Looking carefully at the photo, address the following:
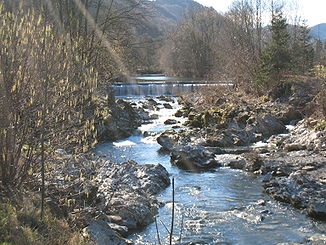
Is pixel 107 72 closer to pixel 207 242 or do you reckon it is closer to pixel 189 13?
pixel 207 242

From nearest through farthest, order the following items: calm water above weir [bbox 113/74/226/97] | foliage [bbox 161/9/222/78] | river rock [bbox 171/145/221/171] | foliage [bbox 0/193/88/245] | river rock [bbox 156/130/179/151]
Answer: foliage [bbox 0/193/88/245], river rock [bbox 171/145/221/171], river rock [bbox 156/130/179/151], calm water above weir [bbox 113/74/226/97], foliage [bbox 161/9/222/78]

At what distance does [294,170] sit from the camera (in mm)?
10461

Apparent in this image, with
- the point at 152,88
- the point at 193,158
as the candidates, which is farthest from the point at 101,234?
the point at 152,88

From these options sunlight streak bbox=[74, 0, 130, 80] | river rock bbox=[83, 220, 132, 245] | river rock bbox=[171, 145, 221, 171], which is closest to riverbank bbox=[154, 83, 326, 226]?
river rock bbox=[171, 145, 221, 171]

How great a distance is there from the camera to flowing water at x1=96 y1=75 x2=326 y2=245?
6902mm

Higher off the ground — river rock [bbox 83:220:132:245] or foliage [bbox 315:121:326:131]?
foliage [bbox 315:121:326:131]

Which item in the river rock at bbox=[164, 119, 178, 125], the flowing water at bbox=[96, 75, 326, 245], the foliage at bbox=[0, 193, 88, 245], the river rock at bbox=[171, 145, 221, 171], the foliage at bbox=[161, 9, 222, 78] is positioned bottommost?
the flowing water at bbox=[96, 75, 326, 245]

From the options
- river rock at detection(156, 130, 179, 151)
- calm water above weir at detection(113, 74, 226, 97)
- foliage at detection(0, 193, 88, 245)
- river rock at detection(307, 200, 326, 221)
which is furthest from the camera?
calm water above weir at detection(113, 74, 226, 97)

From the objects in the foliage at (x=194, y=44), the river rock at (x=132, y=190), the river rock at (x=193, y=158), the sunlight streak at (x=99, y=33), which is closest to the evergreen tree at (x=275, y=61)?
the sunlight streak at (x=99, y=33)

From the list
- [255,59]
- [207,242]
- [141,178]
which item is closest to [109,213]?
[207,242]

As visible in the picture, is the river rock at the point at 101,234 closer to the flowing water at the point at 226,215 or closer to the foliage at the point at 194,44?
the flowing water at the point at 226,215

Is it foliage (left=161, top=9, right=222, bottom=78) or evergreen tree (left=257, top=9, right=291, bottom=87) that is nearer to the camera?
evergreen tree (left=257, top=9, right=291, bottom=87)

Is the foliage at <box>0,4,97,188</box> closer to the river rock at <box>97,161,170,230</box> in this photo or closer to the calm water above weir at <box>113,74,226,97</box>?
the river rock at <box>97,161,170,230</box>

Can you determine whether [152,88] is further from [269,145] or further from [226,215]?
[226,215]
